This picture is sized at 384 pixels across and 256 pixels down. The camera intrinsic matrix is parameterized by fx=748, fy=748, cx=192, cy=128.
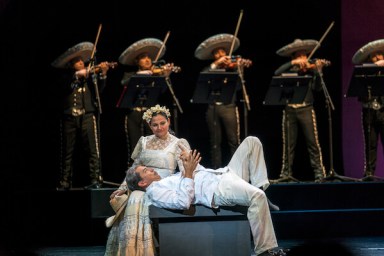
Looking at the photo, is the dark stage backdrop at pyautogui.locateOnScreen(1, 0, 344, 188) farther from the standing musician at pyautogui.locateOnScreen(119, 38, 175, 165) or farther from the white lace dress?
the white lace dress

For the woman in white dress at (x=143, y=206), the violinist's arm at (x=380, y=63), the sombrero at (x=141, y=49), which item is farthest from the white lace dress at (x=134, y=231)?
the violinist's arm at (x=380, y=63)

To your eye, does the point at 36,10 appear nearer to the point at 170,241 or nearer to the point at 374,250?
the point at 170,241

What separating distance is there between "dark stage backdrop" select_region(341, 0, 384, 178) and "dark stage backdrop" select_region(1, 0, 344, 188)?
9 centimetres

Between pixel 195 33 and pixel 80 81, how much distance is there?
6.62 feet

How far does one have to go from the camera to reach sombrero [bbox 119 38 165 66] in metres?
8.37

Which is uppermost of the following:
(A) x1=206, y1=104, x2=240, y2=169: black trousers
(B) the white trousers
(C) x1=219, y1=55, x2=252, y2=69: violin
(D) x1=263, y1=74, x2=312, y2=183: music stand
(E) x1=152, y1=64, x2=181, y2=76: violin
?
(C) x1=219, y1=55, x2=252, y2=69: violin

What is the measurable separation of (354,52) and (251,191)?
441 cm

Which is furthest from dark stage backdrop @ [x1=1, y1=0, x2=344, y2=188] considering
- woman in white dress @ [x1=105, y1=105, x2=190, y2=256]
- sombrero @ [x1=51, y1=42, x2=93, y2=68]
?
woman in white dress @ [x1=105, y1=105, x2=190, y2=256]

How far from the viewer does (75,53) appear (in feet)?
26.7

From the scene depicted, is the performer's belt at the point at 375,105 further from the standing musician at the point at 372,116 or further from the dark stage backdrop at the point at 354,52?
the dark stage backdrop at the point at 354,52

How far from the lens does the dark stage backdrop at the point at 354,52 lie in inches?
368

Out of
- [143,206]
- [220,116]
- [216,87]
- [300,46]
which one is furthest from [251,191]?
[300,46]

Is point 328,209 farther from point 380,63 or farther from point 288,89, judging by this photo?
point 380,63

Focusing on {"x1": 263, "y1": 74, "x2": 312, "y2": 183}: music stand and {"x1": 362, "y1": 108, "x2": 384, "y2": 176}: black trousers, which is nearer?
{"x1": 263, "y1": 74, "x2": 312, "y2": 183}: music stand
